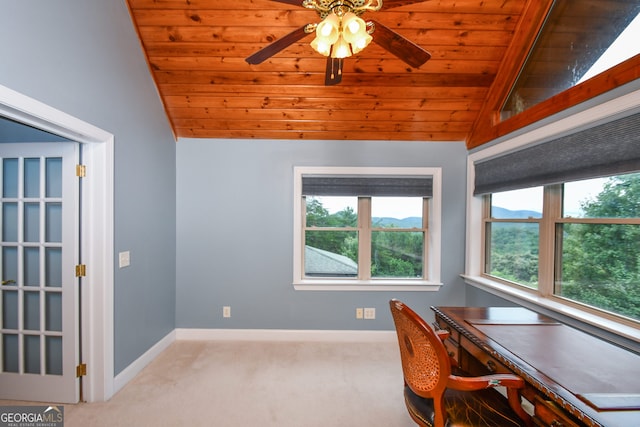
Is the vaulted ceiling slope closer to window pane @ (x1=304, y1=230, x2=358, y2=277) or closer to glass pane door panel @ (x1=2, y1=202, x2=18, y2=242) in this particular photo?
window pane @ (x1=304, y1=230, x2=358, y2=277)

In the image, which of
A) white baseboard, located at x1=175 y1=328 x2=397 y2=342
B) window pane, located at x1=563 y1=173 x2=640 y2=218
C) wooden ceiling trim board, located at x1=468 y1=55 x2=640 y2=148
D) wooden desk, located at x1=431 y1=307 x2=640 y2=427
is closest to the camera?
wooden desk, located at x1=431 y1=307 x2=640 y2=427

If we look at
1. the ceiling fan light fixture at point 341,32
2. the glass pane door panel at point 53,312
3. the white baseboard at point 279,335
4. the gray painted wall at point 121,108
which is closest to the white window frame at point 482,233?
the white baseboard at point 279,335

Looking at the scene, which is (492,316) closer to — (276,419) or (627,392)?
(627,392)

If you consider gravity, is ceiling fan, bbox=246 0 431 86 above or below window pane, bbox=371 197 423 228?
above

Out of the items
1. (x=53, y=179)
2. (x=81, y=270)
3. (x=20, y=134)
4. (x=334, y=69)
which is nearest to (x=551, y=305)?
(x=334, y=69)

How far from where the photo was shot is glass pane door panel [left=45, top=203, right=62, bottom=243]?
1.98 metres

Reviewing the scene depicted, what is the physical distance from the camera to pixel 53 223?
1.99m

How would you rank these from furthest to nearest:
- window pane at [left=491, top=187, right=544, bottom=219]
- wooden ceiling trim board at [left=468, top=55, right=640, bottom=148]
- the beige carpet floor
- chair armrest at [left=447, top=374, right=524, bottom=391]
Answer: window pane at [left=491, top=187, right=544, bottom=219]
the beige carpet floor
wooden ceiling trim board at [left=468, top=55, right=640, bottom=148]
chair armrest at [left=447, top=374, right=524, bottom=391]

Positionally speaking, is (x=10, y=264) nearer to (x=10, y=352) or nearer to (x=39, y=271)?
(x=39, y=271)

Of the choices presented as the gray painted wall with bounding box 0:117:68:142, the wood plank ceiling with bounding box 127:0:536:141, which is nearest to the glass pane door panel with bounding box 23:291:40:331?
the gray painted wall with bounding box 0:117:68:142

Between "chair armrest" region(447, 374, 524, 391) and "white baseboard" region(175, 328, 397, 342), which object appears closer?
"chair armrest" region(447, 374, 524, 391)

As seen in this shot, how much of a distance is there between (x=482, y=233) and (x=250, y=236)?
2672 mm

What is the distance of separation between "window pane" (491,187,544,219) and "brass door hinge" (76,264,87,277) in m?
3.74

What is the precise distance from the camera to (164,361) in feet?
8.54
